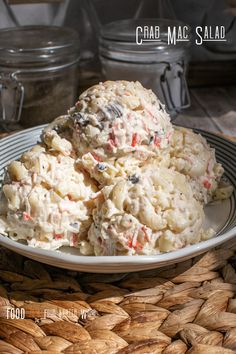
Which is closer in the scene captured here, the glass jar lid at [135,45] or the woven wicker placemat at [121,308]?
the woven wicker placemat at [121,308]

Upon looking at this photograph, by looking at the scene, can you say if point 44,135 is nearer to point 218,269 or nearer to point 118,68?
point 218,269

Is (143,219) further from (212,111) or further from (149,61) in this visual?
(212,111)

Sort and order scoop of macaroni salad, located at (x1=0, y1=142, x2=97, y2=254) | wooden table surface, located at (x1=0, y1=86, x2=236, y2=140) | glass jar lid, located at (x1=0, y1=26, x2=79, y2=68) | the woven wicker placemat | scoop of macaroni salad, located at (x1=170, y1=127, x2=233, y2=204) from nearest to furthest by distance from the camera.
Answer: the woven wicker placemat → scoop of macaroni salad, located at (x1=0, y1=142, x2=97, y2=254) → scoop of macaroni salad, located at (x1=170, y1=127, x2=233, y2=204) → glass jar lid, located at (x1=0, y1=26, x2=79, y2=68) → wooden table surface, located at (x1=0, y1=86, x2=236, y2=140)

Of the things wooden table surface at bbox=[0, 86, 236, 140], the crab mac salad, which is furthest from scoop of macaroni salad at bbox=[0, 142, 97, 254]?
wooden table surface at bbox=[0, 86, 236, 140]

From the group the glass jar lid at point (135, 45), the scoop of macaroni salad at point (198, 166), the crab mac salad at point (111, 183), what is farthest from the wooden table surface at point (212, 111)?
the crab mac salad at point (111, 183)

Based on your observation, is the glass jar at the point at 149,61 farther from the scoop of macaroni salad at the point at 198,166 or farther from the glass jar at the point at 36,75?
the scoop of macaroni salad at the point at 198,166

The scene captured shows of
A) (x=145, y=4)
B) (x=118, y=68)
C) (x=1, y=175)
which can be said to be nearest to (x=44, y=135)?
(x=1, y=175)

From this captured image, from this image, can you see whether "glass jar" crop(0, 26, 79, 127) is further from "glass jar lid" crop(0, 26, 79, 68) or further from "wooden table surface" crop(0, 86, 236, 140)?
"wooden table surface" crop(0, 86, 236, 140)
